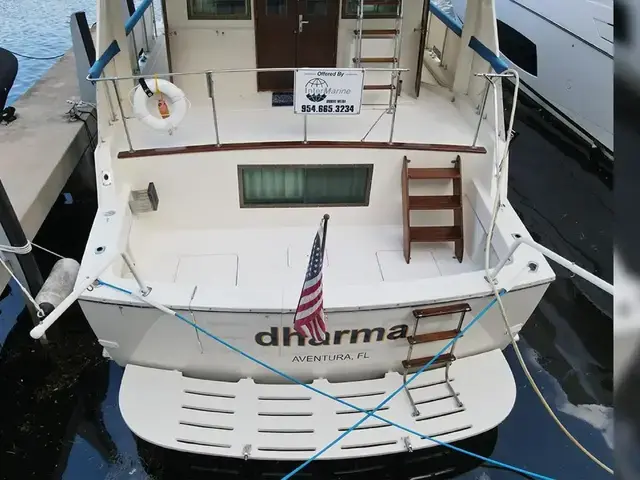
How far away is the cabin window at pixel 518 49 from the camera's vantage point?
1027 cm

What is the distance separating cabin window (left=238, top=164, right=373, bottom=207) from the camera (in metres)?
5.15

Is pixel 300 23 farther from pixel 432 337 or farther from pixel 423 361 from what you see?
pixel 423 361

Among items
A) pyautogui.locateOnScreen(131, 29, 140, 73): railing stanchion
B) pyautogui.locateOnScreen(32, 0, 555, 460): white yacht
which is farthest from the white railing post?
pyautogui.locateOnScreen(131, 29, 140, 73): railing stanchion

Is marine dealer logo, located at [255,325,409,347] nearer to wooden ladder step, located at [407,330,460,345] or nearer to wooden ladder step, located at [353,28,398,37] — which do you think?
wooden ladder step, located at [407,330,460,345]

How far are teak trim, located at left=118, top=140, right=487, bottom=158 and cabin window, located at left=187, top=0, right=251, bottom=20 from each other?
1502 mm

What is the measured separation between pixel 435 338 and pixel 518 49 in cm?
867

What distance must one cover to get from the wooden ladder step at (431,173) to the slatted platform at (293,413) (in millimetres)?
1792

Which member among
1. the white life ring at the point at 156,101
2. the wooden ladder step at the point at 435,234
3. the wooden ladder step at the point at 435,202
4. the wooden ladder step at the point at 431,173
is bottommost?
the wooden ladder step at the point at 435,234

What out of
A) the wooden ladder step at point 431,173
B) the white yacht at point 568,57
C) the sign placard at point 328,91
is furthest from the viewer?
the white yacht at point 568,57

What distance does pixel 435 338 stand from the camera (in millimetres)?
4055

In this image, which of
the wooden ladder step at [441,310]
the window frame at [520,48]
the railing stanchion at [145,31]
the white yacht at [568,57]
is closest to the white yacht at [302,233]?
the wooden ladder step at [441,310]

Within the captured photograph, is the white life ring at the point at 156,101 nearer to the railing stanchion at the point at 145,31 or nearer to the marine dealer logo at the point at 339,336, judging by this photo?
the marine dealer logo at the point at 339,336

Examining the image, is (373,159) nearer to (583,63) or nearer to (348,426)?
(348,426)

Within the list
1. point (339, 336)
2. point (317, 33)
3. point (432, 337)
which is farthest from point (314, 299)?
point (317, 33)
